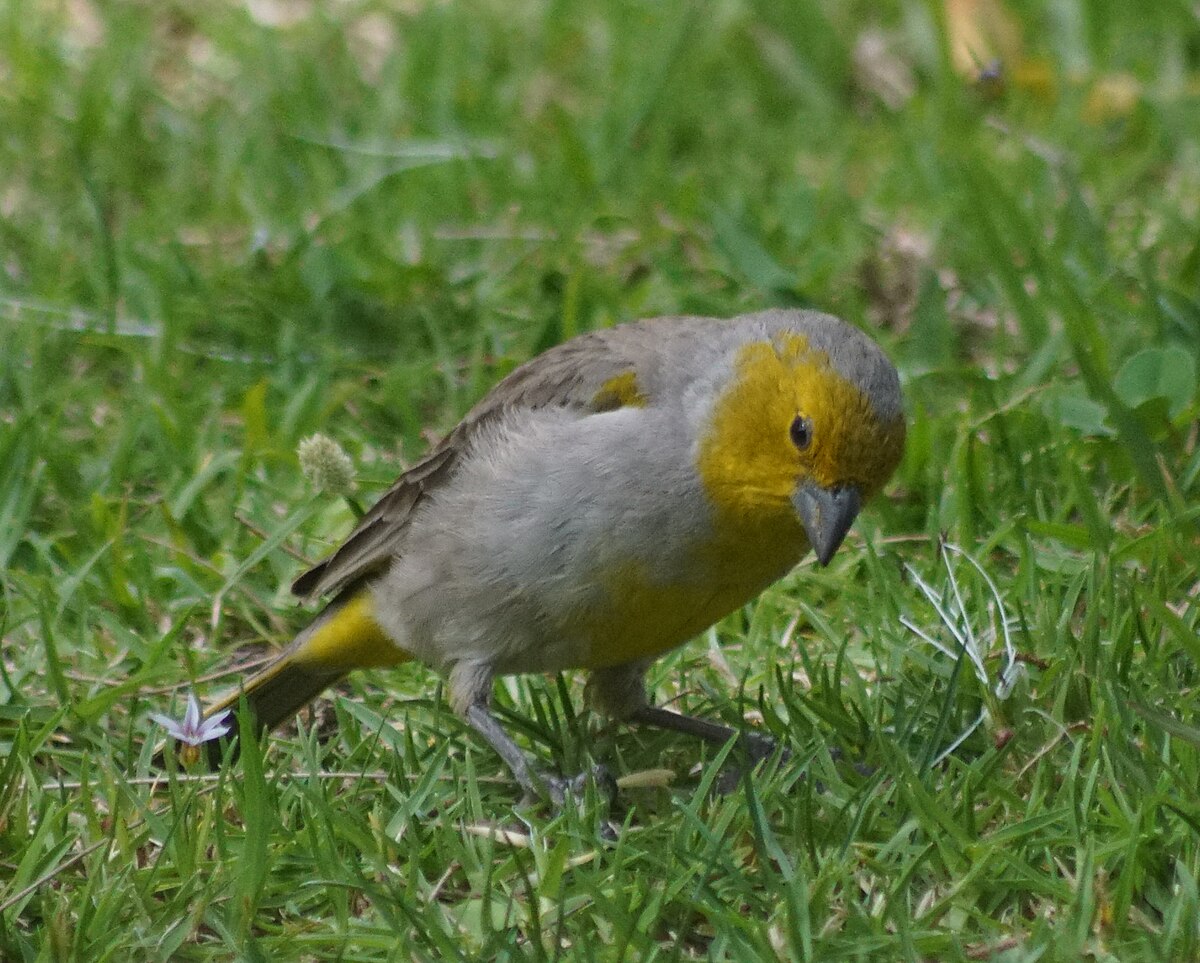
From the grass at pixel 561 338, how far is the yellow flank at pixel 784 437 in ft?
2.04

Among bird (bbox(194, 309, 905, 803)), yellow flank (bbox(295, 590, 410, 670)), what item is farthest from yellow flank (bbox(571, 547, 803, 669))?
yellow flank (bbox(295, 590, 410, 670))

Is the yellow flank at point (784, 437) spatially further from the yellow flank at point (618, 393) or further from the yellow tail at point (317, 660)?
the yellow tail at point (317, 660)

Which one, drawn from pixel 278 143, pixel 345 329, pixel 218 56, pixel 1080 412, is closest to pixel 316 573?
pixel 345 329

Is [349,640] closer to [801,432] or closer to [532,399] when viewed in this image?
[532,399]

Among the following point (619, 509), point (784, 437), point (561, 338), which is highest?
point (784, 437)

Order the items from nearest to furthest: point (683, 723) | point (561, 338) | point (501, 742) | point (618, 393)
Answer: point (501, 742)
point (618, 393)
point (683, 723)
point (561, 338)

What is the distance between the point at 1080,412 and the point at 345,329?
2657mm

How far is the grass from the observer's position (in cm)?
374

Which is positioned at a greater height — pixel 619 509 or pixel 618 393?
pixel 618 393

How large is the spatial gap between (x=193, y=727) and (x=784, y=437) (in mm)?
1548

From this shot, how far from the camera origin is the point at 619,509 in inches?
165

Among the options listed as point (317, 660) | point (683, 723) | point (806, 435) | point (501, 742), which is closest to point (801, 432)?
point (806, 435)

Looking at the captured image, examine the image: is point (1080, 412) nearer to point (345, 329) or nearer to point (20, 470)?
point (345, 329)

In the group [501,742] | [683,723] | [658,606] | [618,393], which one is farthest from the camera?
[683,723]
